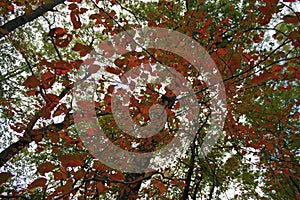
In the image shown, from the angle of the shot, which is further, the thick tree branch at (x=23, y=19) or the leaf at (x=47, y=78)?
the thick tree branch at (x=23, y=19)

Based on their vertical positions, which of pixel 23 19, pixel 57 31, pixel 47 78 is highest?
pixel 23 19

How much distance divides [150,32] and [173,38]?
2.25 ft

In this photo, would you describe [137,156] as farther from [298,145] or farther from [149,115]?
[298,145]

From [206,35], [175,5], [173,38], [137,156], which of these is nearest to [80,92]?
[137,156]

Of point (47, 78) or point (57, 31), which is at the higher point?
point (57, 31)

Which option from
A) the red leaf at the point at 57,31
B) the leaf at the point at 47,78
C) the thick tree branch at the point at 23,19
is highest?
the thick tree branch at the point at 23,19

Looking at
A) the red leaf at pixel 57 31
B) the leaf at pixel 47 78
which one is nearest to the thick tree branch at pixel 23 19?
the red leaf at pixel 57 31

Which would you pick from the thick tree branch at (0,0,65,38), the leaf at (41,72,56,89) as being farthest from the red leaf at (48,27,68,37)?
the thick tree branch at (0,0,65,38)

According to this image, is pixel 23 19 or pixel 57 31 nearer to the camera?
pixel 57 31

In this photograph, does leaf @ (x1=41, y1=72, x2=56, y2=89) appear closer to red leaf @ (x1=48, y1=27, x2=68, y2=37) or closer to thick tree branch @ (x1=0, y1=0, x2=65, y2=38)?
red leaf @ (x1=48, y1=27, x2=68, y2=37)

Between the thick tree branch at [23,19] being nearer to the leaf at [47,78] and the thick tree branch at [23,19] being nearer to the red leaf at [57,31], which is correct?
the red leaf at [57,31]

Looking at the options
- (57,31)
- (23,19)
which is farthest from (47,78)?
(23,19)

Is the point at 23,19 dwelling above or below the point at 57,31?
above

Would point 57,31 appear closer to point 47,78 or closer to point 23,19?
point 47,78
